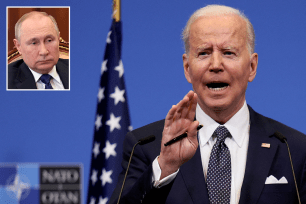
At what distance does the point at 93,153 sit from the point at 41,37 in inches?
46.8

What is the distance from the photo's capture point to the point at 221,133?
5.11ft

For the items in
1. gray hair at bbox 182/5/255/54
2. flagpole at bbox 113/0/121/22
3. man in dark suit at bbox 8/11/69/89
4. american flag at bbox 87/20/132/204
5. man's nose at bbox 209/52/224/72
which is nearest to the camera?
man's nose at bbox 209/52/224/72

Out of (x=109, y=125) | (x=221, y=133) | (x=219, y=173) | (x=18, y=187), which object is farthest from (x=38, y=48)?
(x=219, y=173)

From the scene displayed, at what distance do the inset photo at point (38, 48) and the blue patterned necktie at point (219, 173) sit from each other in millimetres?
2243

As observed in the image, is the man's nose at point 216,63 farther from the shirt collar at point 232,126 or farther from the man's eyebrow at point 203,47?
the shirt collar at point 232,126

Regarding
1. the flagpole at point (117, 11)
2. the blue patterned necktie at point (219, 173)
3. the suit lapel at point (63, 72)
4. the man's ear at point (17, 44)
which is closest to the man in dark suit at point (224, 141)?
the blue patterned necktie at point (219, 173)

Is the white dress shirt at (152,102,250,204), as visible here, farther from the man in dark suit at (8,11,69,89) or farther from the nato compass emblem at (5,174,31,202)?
the nato compass emblem at (5,174,31,202)

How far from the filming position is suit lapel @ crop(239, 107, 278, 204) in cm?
142

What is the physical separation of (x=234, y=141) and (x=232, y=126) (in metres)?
0.07

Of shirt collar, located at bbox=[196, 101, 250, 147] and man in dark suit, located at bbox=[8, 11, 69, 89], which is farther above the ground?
man in dark suit, located at bbox=[8, 11, 69, 89]

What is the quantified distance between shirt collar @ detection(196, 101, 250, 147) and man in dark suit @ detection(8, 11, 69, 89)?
2.12 meters

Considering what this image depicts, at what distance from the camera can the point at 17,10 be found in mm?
3498

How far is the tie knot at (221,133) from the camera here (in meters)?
1.55

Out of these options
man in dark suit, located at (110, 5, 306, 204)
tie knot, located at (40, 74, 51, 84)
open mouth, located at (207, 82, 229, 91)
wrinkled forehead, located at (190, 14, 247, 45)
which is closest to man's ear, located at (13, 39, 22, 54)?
tie knot, located at (40, 74, 51, 84)
